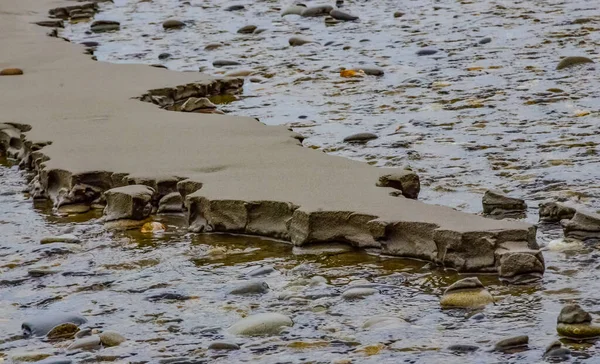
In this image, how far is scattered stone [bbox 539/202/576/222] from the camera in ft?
12.0

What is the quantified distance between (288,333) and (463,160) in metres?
2.01

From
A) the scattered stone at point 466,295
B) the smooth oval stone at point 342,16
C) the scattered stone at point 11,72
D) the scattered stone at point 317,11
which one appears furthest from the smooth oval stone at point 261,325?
the scattered stone at point 317,11

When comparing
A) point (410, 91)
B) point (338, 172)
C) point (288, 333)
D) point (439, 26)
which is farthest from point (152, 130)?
point (439, 26)

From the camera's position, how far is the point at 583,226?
11.4 ft

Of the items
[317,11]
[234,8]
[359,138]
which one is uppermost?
[359,138]

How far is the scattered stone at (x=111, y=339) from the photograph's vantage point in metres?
2.85

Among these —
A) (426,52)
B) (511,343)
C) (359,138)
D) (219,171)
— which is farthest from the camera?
(426,52)

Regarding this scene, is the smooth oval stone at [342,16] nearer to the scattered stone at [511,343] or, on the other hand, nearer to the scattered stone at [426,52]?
the scattered stone at [426,52]

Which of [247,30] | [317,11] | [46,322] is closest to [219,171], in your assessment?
[46,322]

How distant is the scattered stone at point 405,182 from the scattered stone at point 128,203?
91 centimetres

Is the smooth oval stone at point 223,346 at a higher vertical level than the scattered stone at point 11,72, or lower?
higher

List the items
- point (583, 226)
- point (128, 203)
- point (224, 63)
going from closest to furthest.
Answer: point (583, 226)
point (128, 203)
point (224, 63)

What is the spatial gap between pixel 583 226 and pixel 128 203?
168cm

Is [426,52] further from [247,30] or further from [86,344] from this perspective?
[86,344]
